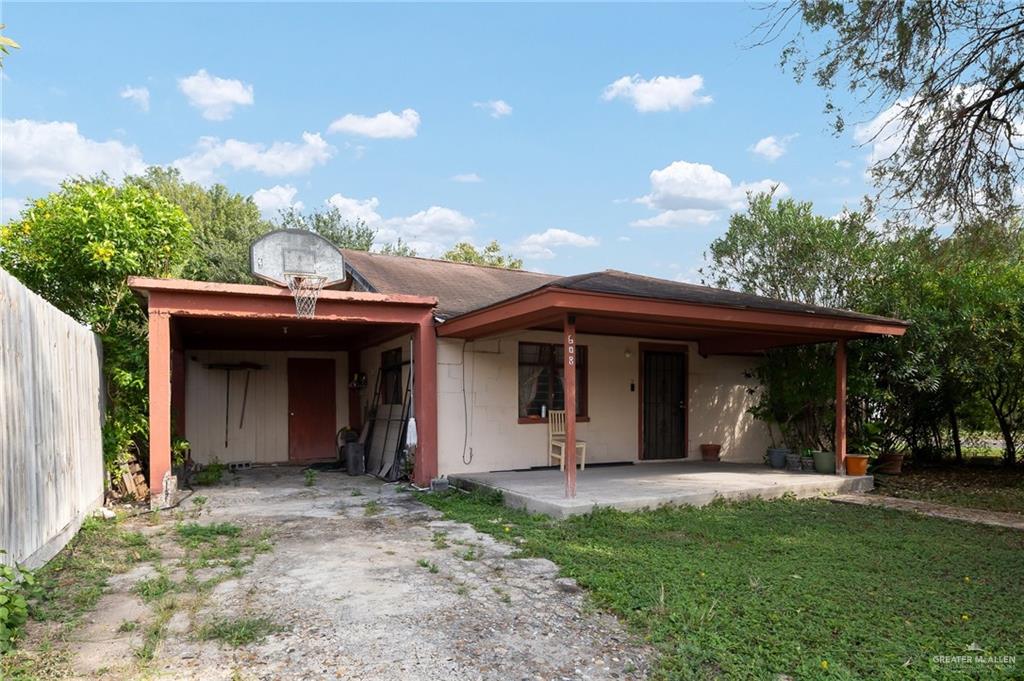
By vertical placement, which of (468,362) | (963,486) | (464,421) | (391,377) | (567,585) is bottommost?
(963,486)

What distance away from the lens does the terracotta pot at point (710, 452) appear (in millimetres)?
10547

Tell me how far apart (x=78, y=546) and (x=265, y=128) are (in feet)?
51.6

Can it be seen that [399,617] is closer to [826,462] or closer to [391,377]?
[391,377]

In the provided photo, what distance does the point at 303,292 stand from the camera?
7.22 m

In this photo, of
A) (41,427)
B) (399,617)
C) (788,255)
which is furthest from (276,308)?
(788,255)

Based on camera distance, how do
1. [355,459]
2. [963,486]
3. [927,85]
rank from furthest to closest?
[355,459]
[963,486]
[927,85]

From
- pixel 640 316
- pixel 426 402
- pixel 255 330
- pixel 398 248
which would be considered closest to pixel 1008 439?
pixel 640 316

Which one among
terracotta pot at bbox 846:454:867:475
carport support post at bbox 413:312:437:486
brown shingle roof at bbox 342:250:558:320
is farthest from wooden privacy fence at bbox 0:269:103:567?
terracotta pot at bbox 846:454:867:475

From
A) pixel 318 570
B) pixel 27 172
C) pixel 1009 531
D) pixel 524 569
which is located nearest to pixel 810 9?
pixel 1009 531

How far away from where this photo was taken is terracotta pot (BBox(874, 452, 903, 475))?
10102 millimetres

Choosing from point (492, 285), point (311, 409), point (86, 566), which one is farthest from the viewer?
point (311, 409)

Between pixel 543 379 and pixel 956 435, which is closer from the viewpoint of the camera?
pixel 543 379

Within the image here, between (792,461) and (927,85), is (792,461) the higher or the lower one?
the lower one

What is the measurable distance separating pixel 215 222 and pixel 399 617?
21.8 metres
